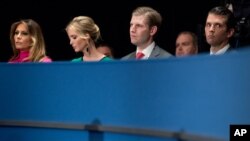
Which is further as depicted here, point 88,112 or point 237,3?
point 237,3

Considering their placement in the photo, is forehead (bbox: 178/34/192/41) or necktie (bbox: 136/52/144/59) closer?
necktie (bbox: 136/52/144/59)

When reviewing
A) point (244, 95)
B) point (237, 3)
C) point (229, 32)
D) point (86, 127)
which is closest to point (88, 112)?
point (86, 127)

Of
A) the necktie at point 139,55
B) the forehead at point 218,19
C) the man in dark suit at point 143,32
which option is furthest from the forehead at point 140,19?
the forehead at point 218,19

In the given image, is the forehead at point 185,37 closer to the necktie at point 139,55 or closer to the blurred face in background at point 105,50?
the necktie at point 139,55

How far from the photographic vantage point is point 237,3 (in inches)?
184

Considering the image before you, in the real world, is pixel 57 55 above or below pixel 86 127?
above

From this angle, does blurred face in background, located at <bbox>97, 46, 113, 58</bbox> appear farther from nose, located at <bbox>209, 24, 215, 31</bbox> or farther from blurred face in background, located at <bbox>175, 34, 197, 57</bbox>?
nose, located at <bbox>209, 24, 215, 31</bbox>

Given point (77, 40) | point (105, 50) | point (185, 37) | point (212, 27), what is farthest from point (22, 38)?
point (212, 27)

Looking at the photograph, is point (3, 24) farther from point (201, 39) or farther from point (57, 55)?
point (201, 39)

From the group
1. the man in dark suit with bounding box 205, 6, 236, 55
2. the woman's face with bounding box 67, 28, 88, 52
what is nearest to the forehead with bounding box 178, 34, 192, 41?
the man in dark suit with bounding box 205, 6, 236, 55

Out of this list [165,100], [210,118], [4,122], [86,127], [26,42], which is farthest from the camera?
[26,42]

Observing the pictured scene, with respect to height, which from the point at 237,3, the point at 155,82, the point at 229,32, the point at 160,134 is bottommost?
the point at 160,134

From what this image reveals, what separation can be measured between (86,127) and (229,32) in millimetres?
1044

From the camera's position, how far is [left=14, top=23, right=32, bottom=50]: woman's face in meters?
4.49
